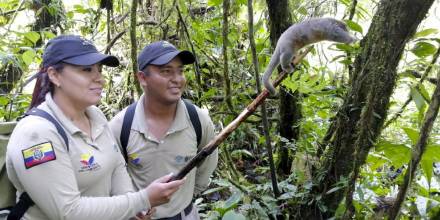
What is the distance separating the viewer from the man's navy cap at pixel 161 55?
2.24 metres

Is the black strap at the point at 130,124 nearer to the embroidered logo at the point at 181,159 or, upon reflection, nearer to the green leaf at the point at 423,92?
the embroidered logo at the point at 181,159

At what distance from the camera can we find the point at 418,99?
6.91ft

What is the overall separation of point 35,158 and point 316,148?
218 cm

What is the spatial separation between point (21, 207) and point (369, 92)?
1855 mm

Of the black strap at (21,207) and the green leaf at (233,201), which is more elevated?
the black strap at (21,207)

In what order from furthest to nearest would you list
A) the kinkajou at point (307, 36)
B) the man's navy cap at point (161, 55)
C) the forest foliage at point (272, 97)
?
the forest foliage at point (272, 97) < the man's navy cap at point (161, 55) < the kinkajou at point (307, 36)

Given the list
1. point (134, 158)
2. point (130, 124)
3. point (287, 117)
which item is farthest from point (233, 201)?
point (287, 117)

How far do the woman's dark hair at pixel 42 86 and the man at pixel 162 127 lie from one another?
22.0 inches

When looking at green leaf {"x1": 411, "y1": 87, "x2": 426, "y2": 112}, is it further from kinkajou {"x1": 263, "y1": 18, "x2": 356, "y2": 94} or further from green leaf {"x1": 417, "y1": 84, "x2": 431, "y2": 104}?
kinkajou {"x1": 263, "y1": 18, "x2": 356, "y2": 94}

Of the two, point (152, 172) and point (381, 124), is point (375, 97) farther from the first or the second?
point (152, 172)

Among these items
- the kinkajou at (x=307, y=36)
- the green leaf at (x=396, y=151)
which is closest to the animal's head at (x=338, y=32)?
the kinkajou at (x=307, y=36)

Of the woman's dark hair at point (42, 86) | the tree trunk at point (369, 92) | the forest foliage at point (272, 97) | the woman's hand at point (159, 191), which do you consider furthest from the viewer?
the forest foliage at point (272, 97)

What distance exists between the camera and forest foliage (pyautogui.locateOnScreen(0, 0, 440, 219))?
2488 millimetres

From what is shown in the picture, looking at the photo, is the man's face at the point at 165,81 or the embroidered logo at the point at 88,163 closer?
the embroidered logo at the point at 88,163
